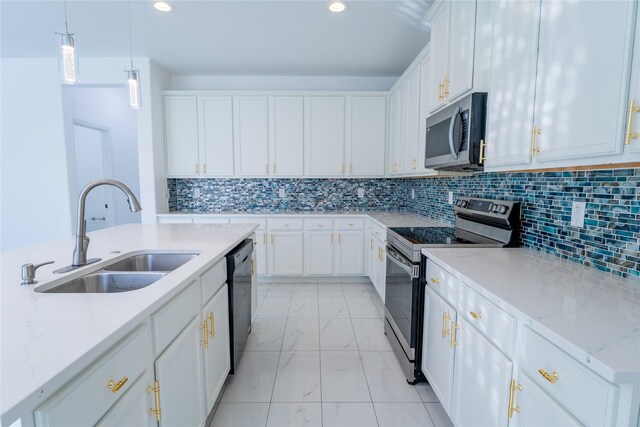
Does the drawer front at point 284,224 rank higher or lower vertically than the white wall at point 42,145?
lower

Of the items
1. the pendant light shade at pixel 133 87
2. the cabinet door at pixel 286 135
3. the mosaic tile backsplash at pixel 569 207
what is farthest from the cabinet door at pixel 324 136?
the pendant light shade at pixel 133 87

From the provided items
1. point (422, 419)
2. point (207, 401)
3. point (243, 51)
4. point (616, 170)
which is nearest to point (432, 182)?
point (616, 170)

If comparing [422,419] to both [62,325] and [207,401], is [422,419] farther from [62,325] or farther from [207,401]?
[62,325]

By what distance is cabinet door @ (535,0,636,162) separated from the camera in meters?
0.93

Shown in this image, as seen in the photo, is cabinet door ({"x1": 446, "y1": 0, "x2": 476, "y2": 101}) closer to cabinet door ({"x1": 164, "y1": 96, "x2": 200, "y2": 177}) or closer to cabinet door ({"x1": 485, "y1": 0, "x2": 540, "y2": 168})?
cabinet door ({"x1": 485, "y1": 0, "x2": 540, "y2": 168})

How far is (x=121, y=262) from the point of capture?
5.14 ft

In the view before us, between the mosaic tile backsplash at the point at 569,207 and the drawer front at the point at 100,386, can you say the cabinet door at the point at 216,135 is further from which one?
the drawer front at the point at 100,386

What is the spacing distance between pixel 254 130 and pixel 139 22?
1.56 metres

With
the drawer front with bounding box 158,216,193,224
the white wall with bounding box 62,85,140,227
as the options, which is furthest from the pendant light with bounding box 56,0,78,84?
the white wall with bounding box 62,85,140,227

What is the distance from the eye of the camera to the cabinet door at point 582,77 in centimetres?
93

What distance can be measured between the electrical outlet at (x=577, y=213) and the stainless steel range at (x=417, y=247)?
351 mm

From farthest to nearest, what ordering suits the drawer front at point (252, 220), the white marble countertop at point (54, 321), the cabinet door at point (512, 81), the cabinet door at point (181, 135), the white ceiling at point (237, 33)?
the cabinet door at point (181, 135)
the drawer front at point (252, 220)
the white ceiling at point (237, 33)
the cabinet door at point (512, 81)
the white marble countertop at point (54, 321)

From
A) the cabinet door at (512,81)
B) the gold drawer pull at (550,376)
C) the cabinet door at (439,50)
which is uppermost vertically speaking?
the cabinet door at (439,50)

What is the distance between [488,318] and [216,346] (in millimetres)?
1359
